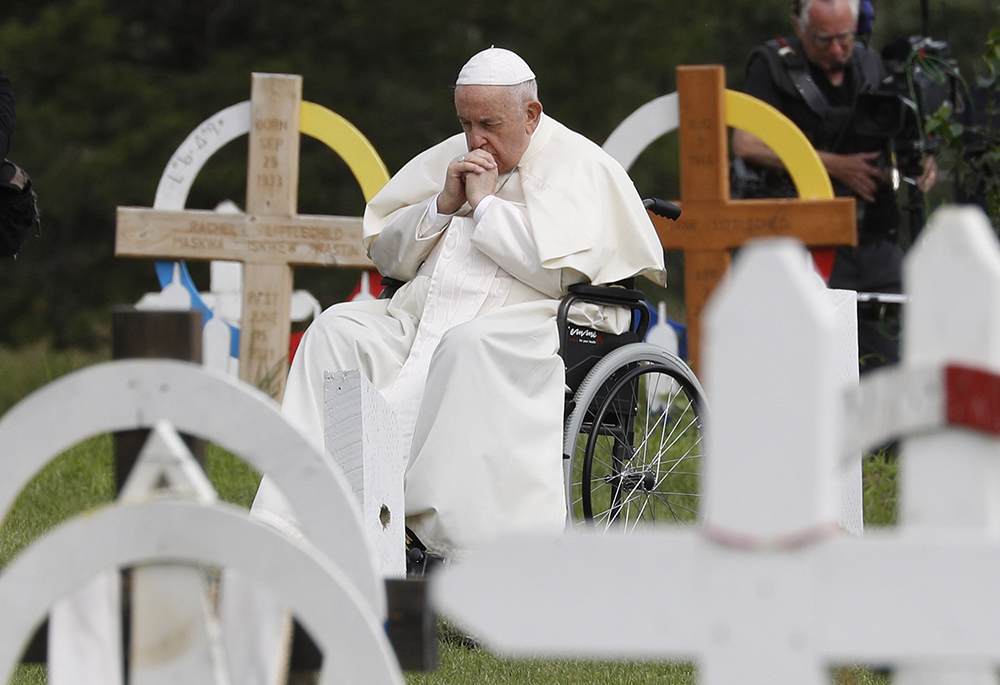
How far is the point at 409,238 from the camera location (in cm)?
427

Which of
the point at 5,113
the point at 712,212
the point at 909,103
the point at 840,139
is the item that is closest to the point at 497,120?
the point at 5,113

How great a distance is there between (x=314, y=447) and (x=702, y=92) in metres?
4.27

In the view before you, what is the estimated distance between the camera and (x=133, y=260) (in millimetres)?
12781

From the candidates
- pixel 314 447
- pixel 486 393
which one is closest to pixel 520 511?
pixel 486 393

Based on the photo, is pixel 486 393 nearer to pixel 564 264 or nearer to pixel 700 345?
pixel 564 264

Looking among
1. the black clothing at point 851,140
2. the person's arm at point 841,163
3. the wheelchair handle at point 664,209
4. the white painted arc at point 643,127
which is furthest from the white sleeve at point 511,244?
the black clothing at point 851,140

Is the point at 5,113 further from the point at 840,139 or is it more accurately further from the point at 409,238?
the point at 840,139

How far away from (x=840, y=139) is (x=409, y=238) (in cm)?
271

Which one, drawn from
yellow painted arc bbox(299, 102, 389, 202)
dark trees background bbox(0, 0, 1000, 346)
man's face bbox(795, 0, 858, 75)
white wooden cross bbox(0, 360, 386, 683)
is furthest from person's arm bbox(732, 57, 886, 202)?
dark trees background bbox(0, 0, 1000, 346)

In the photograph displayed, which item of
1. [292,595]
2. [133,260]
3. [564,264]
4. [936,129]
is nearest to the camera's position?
[292,595]

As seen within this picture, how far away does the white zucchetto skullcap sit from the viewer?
4109 millimetres

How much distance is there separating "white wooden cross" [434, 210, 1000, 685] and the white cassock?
215 cm

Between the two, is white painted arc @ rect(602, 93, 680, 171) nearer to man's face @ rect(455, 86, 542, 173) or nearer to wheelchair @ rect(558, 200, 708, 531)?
wheelchair @ rect(558, 200, 708, 531)

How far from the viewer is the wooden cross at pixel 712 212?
17.7 feet
